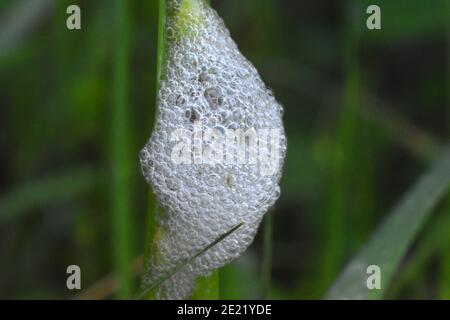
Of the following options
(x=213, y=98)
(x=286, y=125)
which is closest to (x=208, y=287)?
(x=213, y=98)

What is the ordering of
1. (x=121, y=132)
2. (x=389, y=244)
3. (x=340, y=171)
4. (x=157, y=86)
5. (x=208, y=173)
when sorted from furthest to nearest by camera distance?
(x=340, y=171)
(x=121, y=132)
(x=389, y=244)
(x=208, y=173)
(x=157, y=86)

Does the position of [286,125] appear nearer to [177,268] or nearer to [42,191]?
[42,191]

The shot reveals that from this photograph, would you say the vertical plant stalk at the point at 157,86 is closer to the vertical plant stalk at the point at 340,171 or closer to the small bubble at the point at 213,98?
the small bubble at the point at 213,98

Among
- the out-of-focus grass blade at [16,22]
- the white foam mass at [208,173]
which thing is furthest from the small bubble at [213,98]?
the out-of-focus grass blade at [16,22]

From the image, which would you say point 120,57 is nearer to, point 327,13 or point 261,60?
point 261,60

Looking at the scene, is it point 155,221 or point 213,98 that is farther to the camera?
point 213,98

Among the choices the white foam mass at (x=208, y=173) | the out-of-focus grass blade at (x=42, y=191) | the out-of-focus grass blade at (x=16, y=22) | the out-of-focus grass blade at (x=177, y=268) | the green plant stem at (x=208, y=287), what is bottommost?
the out-of-focus grass blade at (x=42, y=191)
